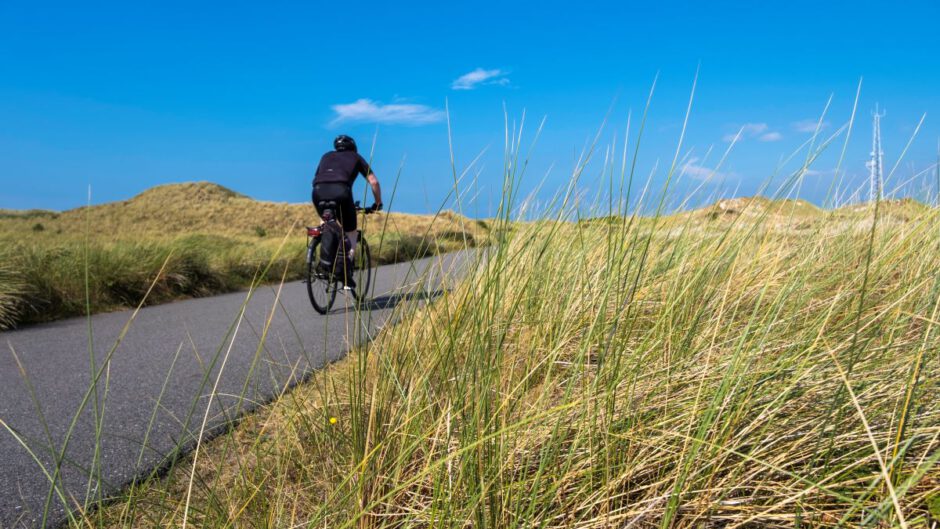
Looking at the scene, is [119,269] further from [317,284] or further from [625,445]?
[625,445]

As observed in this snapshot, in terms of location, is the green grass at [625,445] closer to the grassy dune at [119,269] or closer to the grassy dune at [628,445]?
the grassy dune at [628,445]

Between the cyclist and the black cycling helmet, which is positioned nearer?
the cyclist

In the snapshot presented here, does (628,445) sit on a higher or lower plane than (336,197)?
lower

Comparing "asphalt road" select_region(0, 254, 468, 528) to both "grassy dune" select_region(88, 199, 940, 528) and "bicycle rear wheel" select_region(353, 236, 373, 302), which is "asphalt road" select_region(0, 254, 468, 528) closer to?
"bicycle rear wheel" select_region(353, 236, 373, 302)

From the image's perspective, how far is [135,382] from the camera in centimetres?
350

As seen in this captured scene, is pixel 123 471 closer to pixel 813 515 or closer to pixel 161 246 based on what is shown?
pixel 813 515

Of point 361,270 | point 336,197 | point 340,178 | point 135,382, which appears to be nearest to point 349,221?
point 336,197

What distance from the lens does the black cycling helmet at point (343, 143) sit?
6676 millimetres

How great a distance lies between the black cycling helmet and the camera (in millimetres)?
6676

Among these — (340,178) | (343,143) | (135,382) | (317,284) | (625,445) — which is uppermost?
(343,143)

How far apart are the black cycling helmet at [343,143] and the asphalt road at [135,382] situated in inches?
73.8

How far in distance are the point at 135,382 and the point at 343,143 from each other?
3.85 m

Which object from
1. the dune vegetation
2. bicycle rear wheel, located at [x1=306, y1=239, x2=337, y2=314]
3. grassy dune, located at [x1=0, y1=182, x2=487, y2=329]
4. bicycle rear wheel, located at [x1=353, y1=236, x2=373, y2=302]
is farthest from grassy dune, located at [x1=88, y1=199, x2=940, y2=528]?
bicycle rear wheel, located at [x1=306, y1=239, x2=337, y2=314]

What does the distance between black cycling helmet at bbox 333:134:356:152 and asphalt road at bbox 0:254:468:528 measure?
73.8 inches
